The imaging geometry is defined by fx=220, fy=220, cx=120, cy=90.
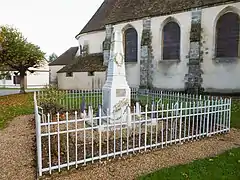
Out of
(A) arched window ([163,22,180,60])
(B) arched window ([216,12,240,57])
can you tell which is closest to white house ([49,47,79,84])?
(A) arched window ([163,22,180,60])

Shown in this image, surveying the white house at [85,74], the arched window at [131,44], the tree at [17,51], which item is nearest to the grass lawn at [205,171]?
the arched window at [131,44]

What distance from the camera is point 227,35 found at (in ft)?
51.2

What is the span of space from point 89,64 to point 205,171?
72.7 ft

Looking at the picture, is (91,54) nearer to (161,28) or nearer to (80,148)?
(161,28)

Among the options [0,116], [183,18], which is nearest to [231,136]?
[0,116]

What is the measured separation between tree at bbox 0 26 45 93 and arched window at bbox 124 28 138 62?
8.55 metres

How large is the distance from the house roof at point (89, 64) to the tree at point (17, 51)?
4.54 metres

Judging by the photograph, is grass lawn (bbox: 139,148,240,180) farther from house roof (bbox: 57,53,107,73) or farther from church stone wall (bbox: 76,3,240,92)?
house roof (bbox: 57,53,107,73)

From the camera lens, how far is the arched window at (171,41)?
18.3 m

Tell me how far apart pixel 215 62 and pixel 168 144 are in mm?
11850

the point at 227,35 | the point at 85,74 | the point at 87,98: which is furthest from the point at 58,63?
the point at 227,35

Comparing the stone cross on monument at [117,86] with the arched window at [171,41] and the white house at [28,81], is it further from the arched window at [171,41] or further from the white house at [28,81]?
the white house at [28,81]

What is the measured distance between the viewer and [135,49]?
21406mm

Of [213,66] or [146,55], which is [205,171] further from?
[146,55]
